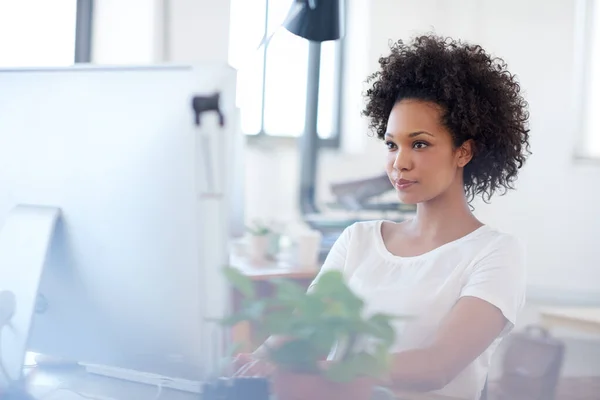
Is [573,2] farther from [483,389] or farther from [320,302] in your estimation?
[320,302]

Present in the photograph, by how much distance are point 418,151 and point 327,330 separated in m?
0.72

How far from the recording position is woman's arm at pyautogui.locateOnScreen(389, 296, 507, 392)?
1.06 meters

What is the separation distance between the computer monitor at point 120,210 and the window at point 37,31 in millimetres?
1980

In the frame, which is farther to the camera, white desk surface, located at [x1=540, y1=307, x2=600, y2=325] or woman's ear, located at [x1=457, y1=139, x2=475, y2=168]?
white desk surface, located at [x1=540, y1=307, x2=600, y2=325]

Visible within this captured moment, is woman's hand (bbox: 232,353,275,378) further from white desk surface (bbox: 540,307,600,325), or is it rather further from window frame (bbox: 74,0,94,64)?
window frame (bbox: 74,0,94,64)

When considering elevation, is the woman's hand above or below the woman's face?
below

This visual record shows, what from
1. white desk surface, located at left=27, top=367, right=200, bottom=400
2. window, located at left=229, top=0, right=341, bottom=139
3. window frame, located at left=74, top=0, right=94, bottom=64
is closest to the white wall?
window, located at left=229, top=0, right=341, bottom=139

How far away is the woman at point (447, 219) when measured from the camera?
1205mm

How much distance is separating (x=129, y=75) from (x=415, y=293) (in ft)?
2.31

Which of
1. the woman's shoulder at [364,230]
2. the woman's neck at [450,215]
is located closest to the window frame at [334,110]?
the woman's shoulder at [364,230]

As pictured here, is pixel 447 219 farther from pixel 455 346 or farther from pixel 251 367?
pixel 251 367

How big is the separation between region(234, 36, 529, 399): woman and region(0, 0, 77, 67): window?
6.07 ft

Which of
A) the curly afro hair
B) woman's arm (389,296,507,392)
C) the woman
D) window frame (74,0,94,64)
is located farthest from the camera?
window frame (74,0,94,64)

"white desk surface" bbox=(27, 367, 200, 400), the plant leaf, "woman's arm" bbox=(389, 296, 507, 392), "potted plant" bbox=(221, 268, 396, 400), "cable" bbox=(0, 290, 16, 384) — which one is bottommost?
"white desk surface" bbox=(27, 367, 200, 400)
